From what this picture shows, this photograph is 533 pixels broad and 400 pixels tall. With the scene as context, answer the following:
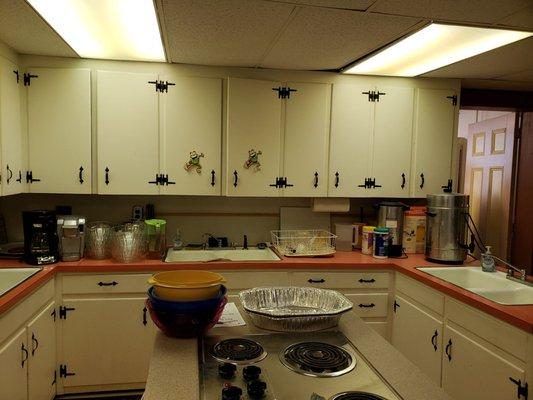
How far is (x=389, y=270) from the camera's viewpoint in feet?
9.75

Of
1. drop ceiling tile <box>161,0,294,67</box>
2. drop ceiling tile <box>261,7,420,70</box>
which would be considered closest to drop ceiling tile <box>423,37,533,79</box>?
drop ceiling tile <box>261,7,420,70</box>

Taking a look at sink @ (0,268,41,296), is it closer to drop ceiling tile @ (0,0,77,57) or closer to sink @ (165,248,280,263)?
sink @ (165,248,280,263)

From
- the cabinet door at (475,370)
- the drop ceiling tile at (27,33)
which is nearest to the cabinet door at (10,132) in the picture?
A: the drop ceiling tile at (27,33)

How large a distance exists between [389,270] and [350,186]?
2.25ft

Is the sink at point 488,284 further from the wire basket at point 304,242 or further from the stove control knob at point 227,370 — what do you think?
the stove control knob at point 227,370

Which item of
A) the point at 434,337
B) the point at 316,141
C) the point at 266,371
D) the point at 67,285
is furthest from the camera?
the point at 316,141

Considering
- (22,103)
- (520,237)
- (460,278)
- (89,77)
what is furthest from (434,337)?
(22,103)

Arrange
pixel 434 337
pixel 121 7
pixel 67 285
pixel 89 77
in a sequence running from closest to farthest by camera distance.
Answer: pixel 121 7 → pixel 434 337 → pixel 67 285 → pixel 89 77

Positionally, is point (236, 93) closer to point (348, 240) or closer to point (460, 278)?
point (348, 240)

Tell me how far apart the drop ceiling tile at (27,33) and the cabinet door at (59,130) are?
155mm

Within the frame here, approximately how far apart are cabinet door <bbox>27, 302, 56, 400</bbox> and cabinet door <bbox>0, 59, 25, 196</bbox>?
804 mm

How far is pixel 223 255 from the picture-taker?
3266 millimetres

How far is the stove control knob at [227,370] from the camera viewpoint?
1.17 metres

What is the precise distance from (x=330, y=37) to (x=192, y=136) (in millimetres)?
1188
